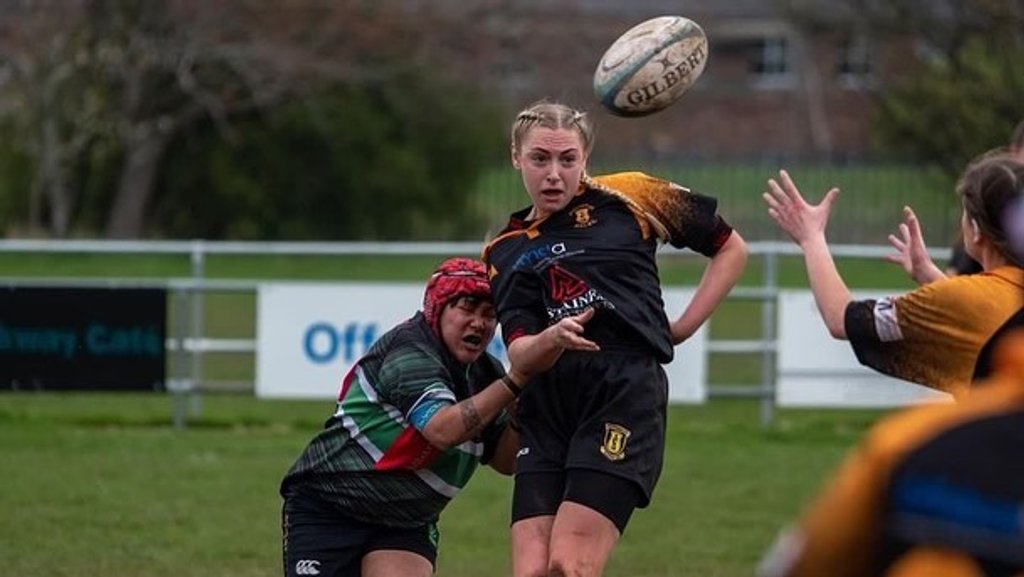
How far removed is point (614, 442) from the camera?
5516mm

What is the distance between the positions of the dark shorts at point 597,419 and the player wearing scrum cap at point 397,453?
0.14 meters

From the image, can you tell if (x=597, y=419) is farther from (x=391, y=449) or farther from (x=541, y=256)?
(x=391, y=449)

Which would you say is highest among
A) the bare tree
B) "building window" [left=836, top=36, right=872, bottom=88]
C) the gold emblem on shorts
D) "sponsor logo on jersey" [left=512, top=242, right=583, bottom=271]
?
"building window" [left=836, top=36, right=872, bottom=88]

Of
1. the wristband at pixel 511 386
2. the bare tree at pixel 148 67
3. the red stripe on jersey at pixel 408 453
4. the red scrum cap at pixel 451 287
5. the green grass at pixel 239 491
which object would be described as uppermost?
the bare tree at pixel 148 67

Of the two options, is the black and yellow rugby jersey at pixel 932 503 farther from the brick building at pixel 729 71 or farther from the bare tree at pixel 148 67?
the brick building at pixel 729 71

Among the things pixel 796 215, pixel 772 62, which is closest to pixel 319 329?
pixel 796 215

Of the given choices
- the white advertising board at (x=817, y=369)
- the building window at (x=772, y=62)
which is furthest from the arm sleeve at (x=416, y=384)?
the building window at (x=772, y=62)

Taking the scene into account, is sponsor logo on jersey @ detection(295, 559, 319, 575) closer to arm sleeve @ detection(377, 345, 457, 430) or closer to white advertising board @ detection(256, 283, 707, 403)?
arm sleeve @ detection(377, 345, 457, 430)

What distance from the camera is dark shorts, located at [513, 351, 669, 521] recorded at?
18.1 ft

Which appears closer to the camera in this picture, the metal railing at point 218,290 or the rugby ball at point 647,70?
the rugby ball at point 647,70

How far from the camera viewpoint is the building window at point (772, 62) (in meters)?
53.7

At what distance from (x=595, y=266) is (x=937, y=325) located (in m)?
1.41

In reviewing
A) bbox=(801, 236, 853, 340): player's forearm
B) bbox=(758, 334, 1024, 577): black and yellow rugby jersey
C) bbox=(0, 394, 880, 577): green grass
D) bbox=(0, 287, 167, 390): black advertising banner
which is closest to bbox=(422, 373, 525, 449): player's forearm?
bbox=(801, 236, 853, 340): player's forearm

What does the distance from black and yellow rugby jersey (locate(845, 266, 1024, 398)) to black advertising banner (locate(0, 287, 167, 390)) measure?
8913mm
